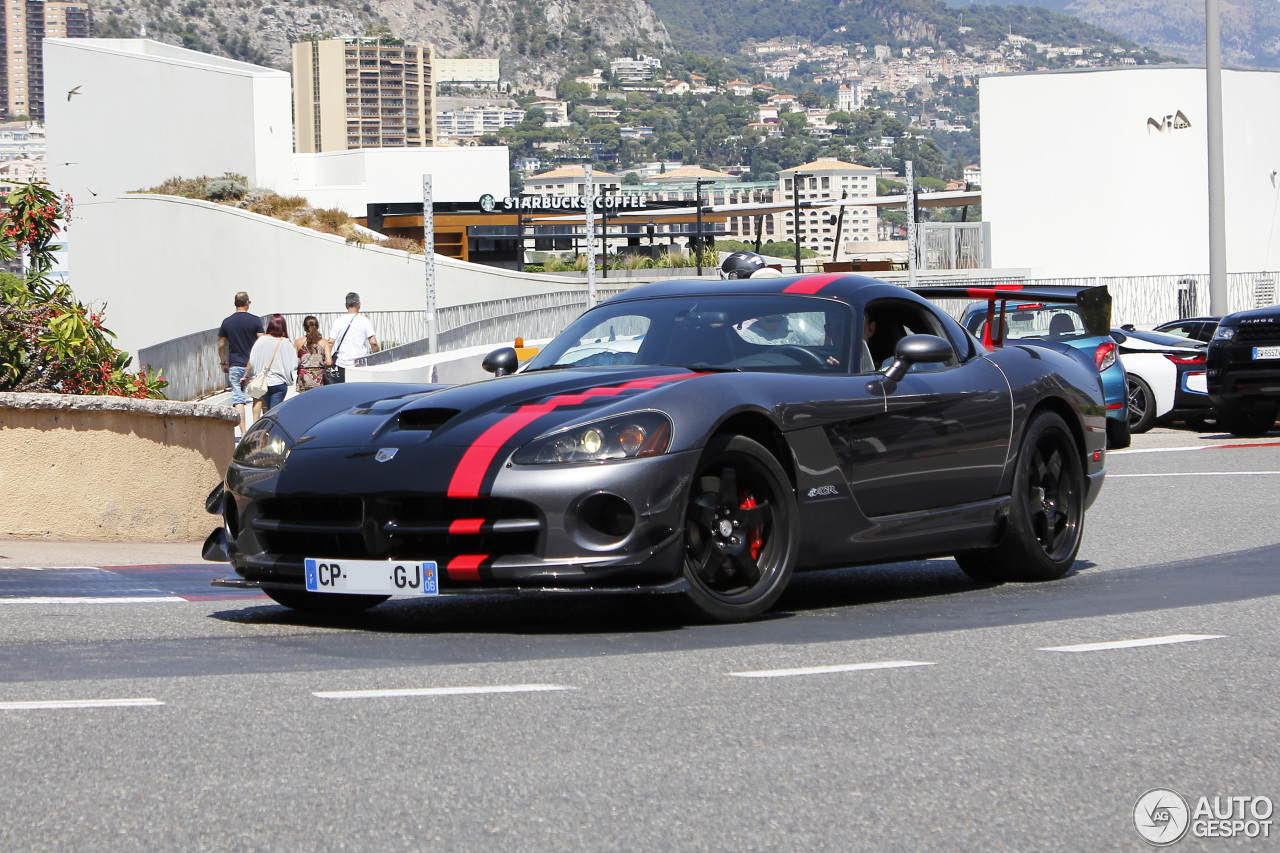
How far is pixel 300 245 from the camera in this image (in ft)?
169

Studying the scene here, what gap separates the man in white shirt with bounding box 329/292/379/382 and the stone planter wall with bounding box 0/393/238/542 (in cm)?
610

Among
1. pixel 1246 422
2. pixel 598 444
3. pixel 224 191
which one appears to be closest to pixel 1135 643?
pixel 598 444

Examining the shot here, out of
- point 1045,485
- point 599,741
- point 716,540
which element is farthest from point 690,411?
point 1045,485

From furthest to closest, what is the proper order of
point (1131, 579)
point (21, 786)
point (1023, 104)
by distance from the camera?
1. point (1023, 104)
2. point (1131, 579)
3. point (21, 786)

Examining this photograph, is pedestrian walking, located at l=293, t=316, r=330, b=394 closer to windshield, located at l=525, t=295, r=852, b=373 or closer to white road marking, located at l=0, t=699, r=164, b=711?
windshield, located at l=525, t=295, r=852, b=373

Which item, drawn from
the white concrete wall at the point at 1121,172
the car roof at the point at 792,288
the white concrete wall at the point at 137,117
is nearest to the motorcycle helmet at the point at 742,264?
the car roof at the point at 792,288

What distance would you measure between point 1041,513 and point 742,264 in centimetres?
392

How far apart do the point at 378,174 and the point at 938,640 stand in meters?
82.4

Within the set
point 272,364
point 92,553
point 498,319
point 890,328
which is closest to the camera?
point 890,328

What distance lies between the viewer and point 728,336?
6852 millimetres

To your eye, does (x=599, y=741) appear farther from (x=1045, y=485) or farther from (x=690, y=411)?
(x=1045, y=485)

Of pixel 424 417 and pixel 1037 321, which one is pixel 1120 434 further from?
pixel 424 417

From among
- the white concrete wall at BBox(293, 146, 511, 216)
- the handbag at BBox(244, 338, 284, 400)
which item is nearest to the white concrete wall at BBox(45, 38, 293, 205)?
the white concrete wall at BBox(293, 146, 511, 216)

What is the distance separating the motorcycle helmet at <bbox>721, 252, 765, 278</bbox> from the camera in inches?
433
